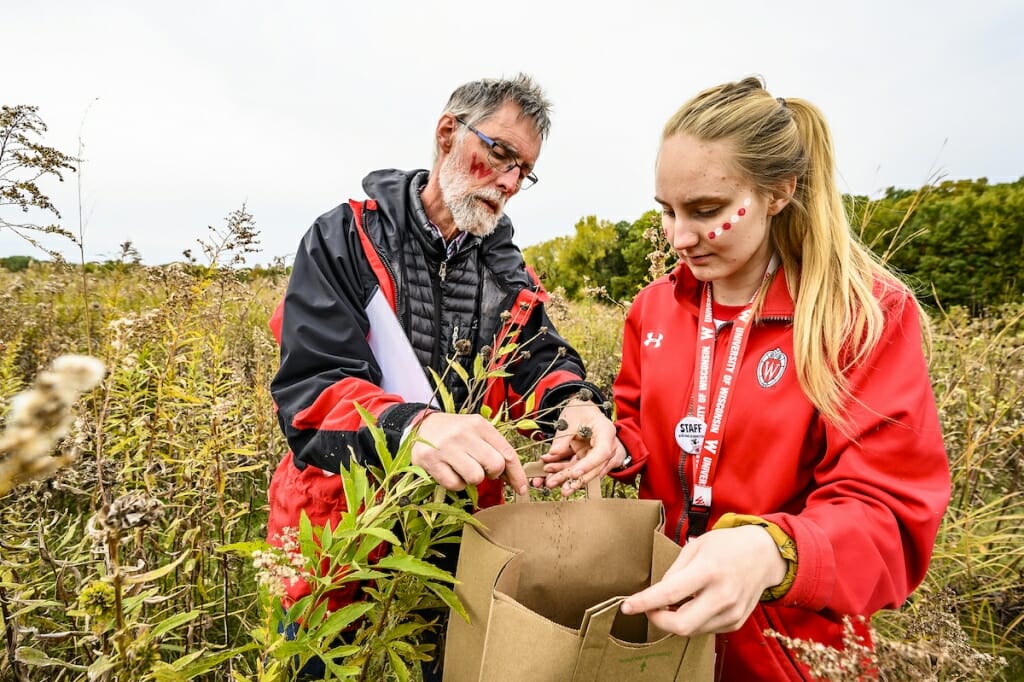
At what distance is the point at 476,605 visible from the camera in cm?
126

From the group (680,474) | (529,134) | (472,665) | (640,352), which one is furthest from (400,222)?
(472,665)

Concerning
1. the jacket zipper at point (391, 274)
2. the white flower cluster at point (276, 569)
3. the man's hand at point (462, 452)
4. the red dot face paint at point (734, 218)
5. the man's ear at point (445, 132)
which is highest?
the man's ear at point (445, 132)

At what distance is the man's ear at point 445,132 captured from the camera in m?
2.40

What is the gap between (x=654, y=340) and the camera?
1917mm

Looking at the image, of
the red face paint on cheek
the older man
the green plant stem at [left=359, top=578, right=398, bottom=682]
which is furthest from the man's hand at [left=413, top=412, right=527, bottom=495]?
the red face paint on cheek

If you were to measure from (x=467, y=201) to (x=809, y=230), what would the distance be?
1.19m

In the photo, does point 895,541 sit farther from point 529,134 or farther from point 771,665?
point 529,134

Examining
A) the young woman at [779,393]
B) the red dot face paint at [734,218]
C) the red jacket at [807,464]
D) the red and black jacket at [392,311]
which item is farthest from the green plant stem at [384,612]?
the red dot face paint at [734,218]

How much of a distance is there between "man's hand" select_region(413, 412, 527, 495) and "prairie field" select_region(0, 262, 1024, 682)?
76 mm

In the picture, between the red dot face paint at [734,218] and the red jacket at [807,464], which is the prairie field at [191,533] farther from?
the red dot face paint at [734,218]

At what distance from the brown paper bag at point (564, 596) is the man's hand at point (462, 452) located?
0.12 meters

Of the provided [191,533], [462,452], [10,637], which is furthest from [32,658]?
[462,452]

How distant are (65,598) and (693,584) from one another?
1555mm

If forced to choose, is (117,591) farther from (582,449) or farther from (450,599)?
(582,449)
